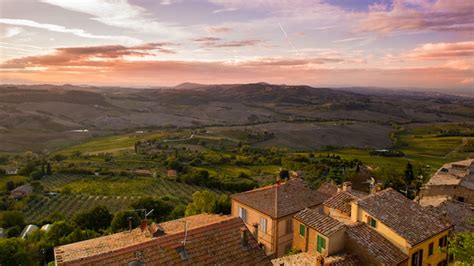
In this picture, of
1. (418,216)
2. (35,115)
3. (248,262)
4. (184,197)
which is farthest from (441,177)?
(35,115)

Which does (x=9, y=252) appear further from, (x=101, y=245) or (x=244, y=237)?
(x=244, y=237)

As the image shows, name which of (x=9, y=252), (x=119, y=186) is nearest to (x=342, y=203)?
(x=9, y=252)

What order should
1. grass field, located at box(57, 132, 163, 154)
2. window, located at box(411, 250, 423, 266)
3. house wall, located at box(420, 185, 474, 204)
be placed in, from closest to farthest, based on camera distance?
window, located at box(411, 250, 423, 266), house wall, located at box(420, 185, 474, 204), grass field, located at box(57, 132, 163, 154)

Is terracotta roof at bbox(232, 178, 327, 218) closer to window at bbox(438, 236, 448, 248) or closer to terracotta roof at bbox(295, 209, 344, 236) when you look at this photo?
terracotta roof at bbox(295, 209, 344, 236)

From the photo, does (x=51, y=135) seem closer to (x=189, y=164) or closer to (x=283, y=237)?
(x=189, y=164)

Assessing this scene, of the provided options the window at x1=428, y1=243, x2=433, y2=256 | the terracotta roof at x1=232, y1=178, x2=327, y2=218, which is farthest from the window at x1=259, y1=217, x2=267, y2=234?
the window at x1=428, y1=243, x2=433, y2=256

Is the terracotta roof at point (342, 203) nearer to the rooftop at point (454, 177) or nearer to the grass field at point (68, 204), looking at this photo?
the rooftop at point (454, 177)
